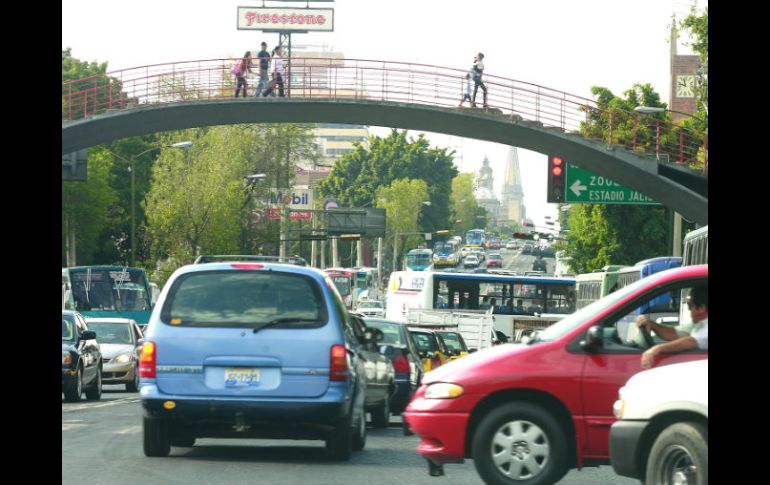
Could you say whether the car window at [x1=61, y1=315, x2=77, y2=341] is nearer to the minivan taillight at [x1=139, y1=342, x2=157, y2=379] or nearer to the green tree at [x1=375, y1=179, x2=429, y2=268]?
the minivan taillight at [x1=139, y1=342, x2=157, y2=379]

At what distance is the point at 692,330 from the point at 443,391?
6.52 ft

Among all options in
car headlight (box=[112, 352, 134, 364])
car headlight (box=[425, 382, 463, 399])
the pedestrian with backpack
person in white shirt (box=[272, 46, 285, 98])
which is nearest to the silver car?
car headlight (box=[112, 352, 134, 364])

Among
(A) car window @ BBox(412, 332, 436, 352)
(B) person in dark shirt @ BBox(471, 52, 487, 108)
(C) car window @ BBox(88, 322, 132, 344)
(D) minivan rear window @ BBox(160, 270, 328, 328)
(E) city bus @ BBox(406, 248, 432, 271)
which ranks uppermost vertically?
(B) person in dark shirt @ BBox(471, 52, 487, 108)

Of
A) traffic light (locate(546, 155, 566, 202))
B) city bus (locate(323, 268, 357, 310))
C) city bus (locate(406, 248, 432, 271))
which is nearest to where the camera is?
traffic light (locate(546, 155, 566, 202))

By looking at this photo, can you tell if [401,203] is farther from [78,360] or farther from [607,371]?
[607,371]

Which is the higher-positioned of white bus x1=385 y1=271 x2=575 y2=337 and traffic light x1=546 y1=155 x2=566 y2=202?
traffic light x1=546 y1=155 x2=566 y2=202

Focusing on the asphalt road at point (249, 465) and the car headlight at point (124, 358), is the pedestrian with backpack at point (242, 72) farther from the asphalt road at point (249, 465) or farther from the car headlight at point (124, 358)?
the asphalt road at point (249, 465)

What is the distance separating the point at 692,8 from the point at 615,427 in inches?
1672

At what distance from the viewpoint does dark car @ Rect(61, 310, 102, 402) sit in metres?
23.1

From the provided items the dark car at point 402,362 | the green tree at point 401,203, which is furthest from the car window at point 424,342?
the green tree at point 401,203

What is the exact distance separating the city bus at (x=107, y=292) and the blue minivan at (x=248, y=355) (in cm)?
3654

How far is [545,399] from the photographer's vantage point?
11141 mm

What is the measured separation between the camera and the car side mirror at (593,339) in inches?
429
